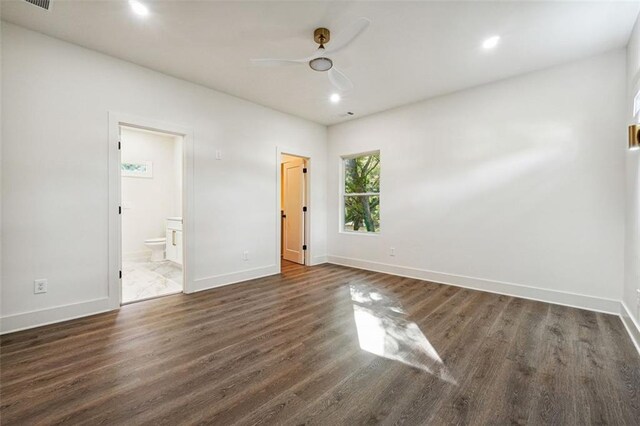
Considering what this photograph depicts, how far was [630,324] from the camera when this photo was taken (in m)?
2.47

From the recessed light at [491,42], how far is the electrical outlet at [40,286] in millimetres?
4973

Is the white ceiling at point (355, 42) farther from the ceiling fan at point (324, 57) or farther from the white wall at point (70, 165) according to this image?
the white wall at point (70, 165)

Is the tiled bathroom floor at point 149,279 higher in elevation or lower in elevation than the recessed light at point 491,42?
lower

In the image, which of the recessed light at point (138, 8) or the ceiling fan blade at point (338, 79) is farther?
the ceiling fan blade at point (338, 79)

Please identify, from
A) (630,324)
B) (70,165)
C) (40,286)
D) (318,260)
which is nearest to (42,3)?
(70,165)

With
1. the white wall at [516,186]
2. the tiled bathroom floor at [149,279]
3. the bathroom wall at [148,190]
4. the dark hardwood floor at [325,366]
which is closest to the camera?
the dark hardwood floor at [325,366]

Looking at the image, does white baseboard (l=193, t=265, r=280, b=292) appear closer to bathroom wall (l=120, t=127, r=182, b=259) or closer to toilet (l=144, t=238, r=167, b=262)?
toilet (l=144, t=238, r=167, b=262)

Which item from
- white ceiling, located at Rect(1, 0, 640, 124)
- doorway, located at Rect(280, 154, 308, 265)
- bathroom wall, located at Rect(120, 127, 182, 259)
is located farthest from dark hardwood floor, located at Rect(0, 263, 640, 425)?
bathroom wall, located at Rect(120, 127, 182, 259)

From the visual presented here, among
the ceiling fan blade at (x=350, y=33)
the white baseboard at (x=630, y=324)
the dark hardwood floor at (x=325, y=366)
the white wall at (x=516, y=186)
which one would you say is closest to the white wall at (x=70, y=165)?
the dark hardwood floor at (x=325, y=366)

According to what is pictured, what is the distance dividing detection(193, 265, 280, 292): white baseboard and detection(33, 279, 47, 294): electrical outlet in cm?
145

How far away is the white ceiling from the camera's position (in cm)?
233

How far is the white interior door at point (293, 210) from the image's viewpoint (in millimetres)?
5527

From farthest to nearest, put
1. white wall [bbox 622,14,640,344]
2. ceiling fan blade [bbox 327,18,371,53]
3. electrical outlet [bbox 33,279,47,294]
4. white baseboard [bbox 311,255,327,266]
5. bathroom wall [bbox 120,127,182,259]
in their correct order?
bathroom wall [bbox 120,127,182,259]
white baseboard [bbox 311,255,327,266]
electrical outlet [bbox 33,279,47,294]
white wall [bbox 622,14,640,344]
ceiling fan blade [bbox 327,18,371,53]

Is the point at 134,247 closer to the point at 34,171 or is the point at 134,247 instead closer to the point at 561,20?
the point at 34,171
